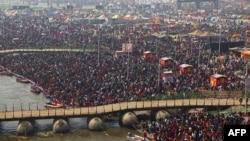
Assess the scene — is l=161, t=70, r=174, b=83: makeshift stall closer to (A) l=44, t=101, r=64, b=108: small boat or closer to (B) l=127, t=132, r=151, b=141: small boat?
(A) l=44, t=101, r=64, b=108: small boat

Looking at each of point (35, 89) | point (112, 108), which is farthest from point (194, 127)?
point (35, 89)

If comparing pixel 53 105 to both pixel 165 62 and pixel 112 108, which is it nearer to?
pixel 112 108

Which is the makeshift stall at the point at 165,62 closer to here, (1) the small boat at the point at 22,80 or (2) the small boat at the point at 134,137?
(1) the small boat at the point at 22,80

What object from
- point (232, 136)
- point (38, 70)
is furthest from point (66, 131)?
point (232, 136)

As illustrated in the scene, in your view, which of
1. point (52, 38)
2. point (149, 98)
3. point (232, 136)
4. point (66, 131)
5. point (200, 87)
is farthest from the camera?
point (52, 38)

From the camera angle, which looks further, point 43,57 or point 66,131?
point 43,57

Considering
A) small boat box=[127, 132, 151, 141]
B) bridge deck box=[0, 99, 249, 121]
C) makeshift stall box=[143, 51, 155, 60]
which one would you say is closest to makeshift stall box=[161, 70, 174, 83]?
bridge deck box=[0, 99, 249, 121]

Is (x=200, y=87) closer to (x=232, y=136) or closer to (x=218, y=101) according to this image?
(x=218, y=101)
